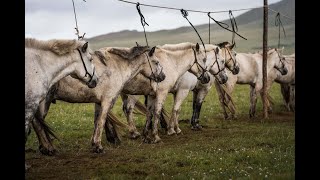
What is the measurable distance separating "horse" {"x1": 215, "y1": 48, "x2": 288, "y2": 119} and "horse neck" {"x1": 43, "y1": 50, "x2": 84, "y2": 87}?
32.3ft

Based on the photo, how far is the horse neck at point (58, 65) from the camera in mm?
8648

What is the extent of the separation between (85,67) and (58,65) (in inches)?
31.9

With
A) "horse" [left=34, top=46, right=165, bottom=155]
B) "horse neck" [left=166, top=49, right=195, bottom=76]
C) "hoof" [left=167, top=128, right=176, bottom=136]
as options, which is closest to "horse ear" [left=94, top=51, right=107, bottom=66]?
"horse" [left=34, top=46, right=165, bottom=155]

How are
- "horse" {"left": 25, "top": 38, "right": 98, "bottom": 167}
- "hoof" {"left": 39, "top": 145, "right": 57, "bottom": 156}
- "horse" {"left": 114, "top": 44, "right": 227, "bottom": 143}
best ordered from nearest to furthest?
"horse" {"left": 25, "top": 38, "right": 98, "bottom": 167}, "hoof" {"left": 39, "top": 145, "right": 57, "bottom": 156}, "horse" {"left": 114, "top": 44, "right": 227, "bottom": 143}

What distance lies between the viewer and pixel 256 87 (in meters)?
20.2

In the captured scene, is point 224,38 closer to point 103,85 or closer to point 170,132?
point 170,132

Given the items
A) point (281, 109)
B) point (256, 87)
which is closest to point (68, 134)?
point (256, 87)

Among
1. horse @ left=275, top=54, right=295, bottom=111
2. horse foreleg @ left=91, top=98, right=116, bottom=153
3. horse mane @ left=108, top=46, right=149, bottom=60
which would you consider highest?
horse mane @ left=108, top=46, right=149, bottom=60

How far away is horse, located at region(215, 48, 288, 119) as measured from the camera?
18.3m

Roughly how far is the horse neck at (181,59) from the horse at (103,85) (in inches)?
48.0

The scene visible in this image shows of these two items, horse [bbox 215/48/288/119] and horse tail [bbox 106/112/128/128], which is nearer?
horse tail [bbox 106/112/128/128]

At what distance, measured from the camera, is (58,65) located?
8906 millimetres

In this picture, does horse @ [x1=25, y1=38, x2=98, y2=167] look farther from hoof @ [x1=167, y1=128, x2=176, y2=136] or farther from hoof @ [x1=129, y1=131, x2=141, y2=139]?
hoof @ [x1=167, y1=128, x2=176, y2=136]
